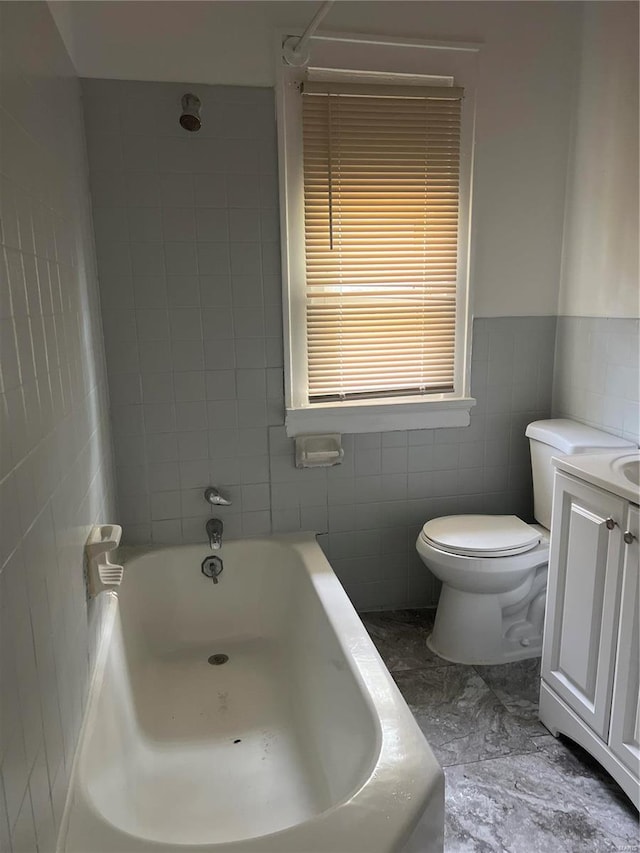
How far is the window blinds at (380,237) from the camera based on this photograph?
2.47m

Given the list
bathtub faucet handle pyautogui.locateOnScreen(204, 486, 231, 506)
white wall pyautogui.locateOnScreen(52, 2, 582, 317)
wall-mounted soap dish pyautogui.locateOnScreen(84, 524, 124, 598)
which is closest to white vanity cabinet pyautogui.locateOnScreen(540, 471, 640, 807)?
white wall pyautogui.locateOnScreen(52, 2, 582, 317)

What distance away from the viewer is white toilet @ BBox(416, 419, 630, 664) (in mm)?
2375

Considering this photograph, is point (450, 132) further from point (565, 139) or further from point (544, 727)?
point (544, 727)

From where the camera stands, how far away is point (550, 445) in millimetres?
2566

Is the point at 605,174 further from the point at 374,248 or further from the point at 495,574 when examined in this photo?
the point at 495,574

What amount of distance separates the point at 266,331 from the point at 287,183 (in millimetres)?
570

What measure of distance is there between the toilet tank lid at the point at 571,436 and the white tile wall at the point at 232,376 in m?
0.20

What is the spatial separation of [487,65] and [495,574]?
1988 mm

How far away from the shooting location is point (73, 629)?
143cm

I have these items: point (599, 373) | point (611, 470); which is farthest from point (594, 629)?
point (599, 373)

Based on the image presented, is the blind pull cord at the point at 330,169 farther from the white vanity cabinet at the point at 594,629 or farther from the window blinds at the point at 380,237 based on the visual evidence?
the white vanity cabinet at the point at 594,629

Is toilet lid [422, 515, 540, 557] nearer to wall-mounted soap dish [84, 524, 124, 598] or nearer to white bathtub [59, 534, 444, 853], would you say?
white bathtub [59, 534, 444, 853]

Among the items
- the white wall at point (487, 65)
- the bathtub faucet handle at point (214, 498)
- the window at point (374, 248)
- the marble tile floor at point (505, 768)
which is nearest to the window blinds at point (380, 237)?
the window at point (374, 248)

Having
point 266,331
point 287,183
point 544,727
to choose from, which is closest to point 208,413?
point 266,331
